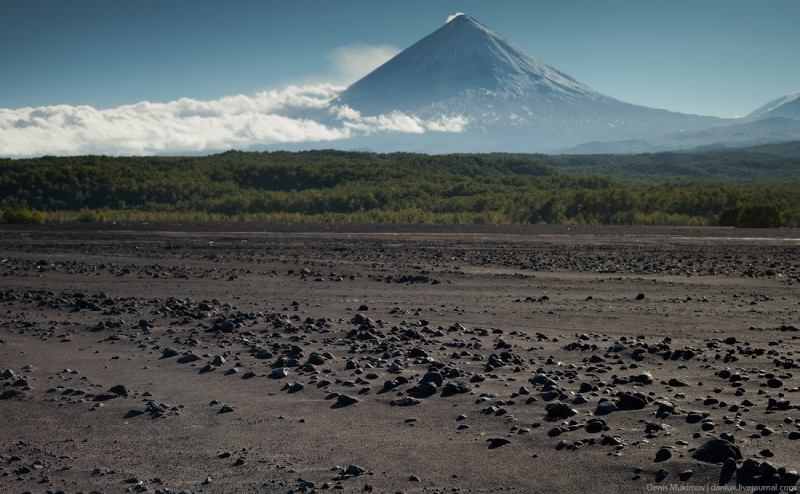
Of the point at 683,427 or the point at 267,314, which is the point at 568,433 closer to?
the point at 683,427

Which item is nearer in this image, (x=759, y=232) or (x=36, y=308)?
(x=36, y=308)

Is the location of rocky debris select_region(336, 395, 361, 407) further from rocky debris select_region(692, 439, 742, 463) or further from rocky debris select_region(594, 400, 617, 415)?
rocky debris select_region(692, 439, 742, 463)

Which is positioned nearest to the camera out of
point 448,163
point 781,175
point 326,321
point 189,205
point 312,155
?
point 326,321

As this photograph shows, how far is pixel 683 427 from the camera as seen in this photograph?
15.7ft

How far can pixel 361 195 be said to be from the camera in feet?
190

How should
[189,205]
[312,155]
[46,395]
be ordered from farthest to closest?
1. [312,155]
2. [189,205]
3. [46,395]

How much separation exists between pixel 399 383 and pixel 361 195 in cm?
5198

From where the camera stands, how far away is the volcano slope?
13.9ft

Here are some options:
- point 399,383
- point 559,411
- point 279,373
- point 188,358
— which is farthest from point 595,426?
point 188,358

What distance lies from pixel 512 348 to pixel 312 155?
10267 centimetres

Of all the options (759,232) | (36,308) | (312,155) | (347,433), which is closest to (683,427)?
(347,433)

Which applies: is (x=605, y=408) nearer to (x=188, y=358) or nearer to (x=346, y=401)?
(x=346, y=401)

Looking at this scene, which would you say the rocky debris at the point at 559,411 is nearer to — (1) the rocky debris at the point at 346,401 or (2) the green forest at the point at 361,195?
(1) the rocky debris at the point at 346,401

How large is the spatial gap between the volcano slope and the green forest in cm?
2708
